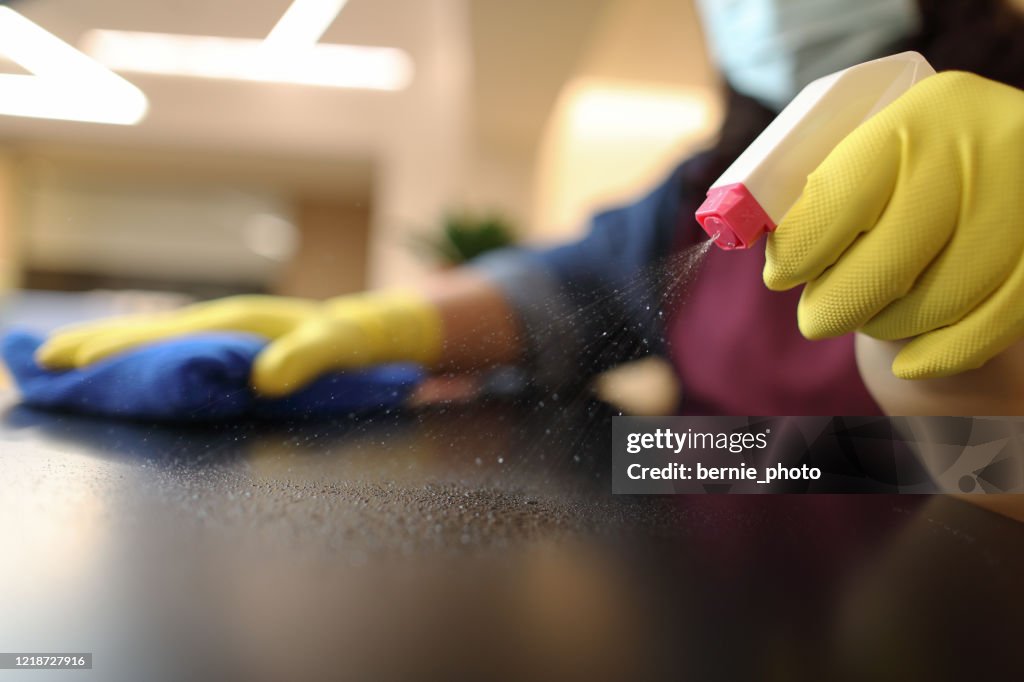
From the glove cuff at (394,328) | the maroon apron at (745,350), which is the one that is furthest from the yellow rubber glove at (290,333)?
the maroon apron at (745,350)

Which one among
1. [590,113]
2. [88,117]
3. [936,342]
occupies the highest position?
[590,113]

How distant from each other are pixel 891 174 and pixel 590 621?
18cm

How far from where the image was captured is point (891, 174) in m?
0.22

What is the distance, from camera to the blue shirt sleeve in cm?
29

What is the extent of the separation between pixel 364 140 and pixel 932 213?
1057 mm

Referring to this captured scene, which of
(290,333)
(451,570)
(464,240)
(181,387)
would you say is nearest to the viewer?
(451,570)

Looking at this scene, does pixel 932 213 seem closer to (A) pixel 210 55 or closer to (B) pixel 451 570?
(B) pixel 451 570

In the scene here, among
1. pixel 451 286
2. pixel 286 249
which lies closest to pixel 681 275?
pixel 451 286

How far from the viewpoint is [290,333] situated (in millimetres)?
488

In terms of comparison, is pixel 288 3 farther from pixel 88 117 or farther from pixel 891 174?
pixel 891 174

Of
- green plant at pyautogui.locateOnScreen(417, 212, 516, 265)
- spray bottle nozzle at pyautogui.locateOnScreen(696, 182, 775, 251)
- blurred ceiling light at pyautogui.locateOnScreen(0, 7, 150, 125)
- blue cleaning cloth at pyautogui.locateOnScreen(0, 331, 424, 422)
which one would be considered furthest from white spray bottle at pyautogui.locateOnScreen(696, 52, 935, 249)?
green plant at pyautogui.locateOnScreen(417, 212, 516, 265)

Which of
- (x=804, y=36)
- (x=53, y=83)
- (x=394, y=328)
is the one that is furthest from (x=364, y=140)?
(x=804, y=36)

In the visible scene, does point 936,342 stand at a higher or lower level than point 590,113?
lower

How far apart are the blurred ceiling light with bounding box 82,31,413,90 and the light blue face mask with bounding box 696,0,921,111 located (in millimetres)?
228
